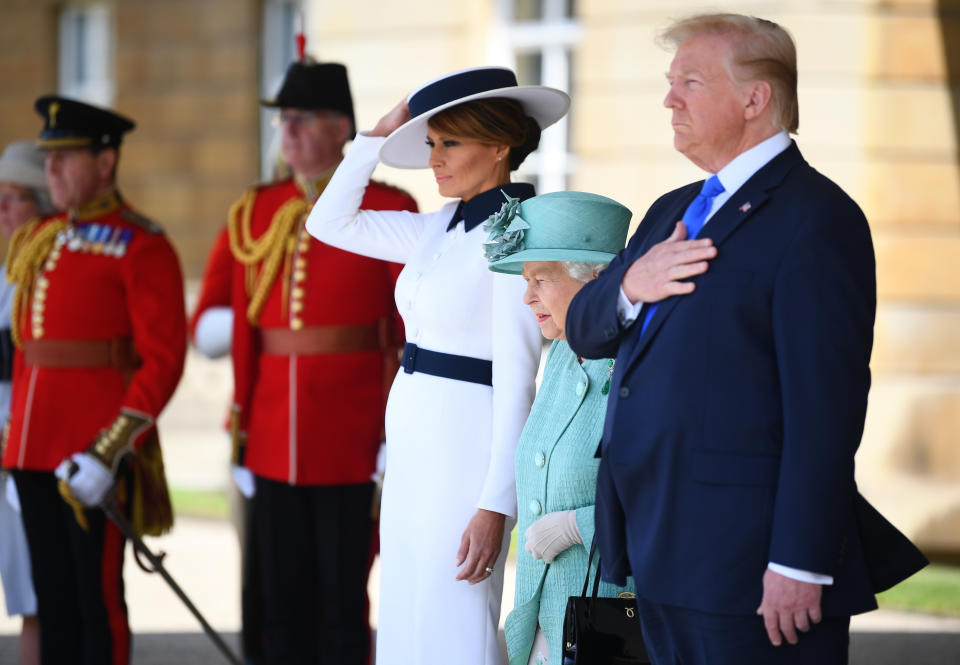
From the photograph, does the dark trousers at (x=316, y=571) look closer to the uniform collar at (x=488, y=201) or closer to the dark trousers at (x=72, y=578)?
the dark trousers at (x=72, y=578)

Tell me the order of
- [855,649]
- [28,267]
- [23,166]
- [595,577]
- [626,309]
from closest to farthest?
[626,309] < [595,577] < [28,267] < [23,166] < [855,649]

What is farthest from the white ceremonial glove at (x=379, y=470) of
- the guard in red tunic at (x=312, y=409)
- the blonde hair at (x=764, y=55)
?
the blonde hair at (x=764, y=55)

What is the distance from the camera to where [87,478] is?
12.2 ft

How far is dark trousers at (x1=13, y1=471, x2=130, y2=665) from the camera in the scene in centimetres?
385

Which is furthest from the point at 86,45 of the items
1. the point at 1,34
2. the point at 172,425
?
the point at 172,425

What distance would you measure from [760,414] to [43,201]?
331 centimetres

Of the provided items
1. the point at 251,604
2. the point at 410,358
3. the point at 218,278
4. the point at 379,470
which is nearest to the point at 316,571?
the point at 379,470

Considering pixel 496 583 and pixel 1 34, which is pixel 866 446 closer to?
pixel 496 583

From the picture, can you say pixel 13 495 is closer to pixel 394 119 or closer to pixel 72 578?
pixel 72 578

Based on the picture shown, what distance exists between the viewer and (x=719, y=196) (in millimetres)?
2201

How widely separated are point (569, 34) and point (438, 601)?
5.96 m

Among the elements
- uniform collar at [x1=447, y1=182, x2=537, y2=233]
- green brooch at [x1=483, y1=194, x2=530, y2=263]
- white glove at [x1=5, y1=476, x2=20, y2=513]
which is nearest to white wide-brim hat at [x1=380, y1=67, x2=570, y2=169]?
uniform collar at [x1=447, y1=182, x2=537, y2=233]

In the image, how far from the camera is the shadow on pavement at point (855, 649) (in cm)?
479

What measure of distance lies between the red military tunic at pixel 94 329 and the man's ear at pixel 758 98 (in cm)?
225
